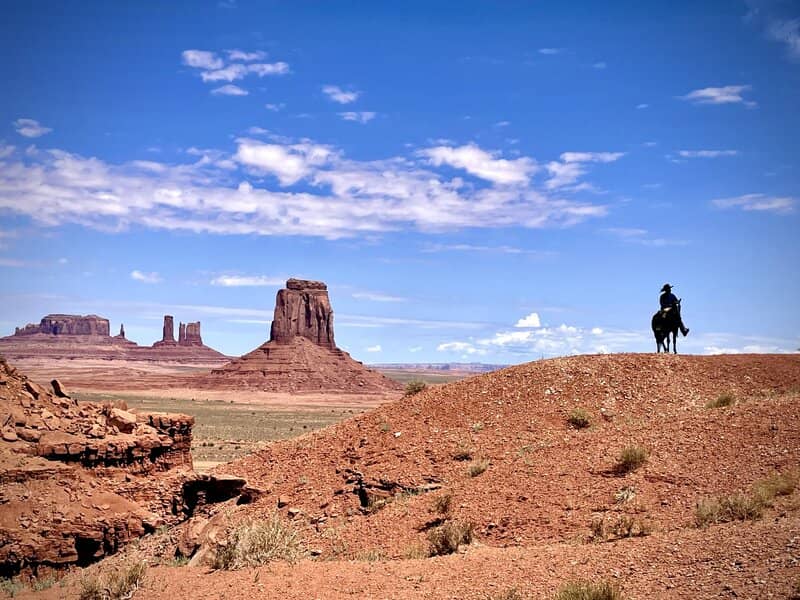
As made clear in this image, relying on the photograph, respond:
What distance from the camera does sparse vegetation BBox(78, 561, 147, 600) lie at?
394 inches

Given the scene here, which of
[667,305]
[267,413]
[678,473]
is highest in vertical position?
[667,305]

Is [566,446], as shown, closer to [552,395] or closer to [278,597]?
[552,395]

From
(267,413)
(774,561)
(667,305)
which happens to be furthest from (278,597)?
(267,413)

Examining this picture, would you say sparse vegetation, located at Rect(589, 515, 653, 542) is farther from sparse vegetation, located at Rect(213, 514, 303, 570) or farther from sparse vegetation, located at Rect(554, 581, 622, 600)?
sparse vegetation, located at Rect(213, 514, 303, 570)

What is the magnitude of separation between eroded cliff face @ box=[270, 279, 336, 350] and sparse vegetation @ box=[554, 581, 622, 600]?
12340 cm

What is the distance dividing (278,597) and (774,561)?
6.31 metres

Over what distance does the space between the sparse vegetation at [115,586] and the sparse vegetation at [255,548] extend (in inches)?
53.7

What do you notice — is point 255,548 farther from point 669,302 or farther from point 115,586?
point 669,302

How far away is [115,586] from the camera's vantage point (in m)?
10.1

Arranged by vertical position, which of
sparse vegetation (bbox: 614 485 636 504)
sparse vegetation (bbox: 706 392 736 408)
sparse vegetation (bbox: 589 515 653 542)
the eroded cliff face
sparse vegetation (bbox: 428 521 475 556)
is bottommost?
sparse vegetation (bbox: 428 521 475 556)

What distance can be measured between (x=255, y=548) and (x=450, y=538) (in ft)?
11.1

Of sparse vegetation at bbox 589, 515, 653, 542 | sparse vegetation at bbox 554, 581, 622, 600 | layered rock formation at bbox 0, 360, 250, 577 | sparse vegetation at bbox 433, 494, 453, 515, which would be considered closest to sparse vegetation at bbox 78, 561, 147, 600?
layered rock formation at bbox 0, 360, 250, 577

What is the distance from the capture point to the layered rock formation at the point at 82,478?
13094mm

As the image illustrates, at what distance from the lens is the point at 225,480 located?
635 inches
